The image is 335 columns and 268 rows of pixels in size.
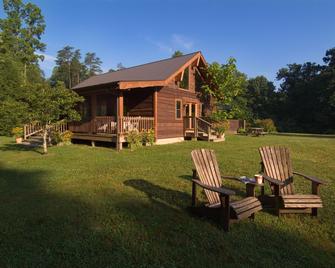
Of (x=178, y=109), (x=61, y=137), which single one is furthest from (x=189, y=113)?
(x=61, y=137)

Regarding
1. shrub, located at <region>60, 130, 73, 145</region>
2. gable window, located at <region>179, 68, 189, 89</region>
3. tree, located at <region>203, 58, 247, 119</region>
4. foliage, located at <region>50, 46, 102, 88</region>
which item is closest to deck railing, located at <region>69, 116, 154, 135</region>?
shrub, located at <region>60, 130, 73, 145</region>

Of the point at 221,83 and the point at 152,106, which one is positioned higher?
the point at 221,83

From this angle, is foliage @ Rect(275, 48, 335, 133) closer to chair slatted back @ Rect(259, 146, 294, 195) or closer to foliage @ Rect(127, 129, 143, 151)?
foliage @ Rect(127, 129, 143, 151)

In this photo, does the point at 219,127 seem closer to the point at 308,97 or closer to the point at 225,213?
the point at 225,213

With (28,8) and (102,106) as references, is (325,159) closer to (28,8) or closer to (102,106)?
(102,106)

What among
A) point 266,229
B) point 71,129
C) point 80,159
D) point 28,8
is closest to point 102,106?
point 71,129

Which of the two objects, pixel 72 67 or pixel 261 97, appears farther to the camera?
pixel 72 67

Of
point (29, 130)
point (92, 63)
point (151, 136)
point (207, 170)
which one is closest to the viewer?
point (207, 170)

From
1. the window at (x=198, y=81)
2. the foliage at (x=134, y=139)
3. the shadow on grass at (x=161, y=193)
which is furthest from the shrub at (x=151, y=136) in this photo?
the shadow on grass at (x=161, y=193)

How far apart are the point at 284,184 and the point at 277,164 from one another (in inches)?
17.5

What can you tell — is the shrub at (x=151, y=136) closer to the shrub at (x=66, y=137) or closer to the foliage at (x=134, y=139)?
the foliage at (x=134, y=139)

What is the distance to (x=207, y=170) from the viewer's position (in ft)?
15.8

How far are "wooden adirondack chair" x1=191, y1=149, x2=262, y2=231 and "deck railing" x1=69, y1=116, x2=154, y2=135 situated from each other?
321 inches

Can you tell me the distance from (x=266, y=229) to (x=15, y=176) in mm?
6560
